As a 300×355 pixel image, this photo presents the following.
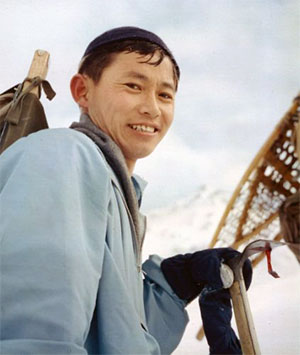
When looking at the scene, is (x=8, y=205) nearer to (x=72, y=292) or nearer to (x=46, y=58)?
(x=72, y=292)

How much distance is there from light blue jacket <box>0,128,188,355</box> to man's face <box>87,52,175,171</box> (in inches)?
4.9

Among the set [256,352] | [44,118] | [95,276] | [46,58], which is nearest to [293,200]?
[95,276]

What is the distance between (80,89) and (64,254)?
41cm

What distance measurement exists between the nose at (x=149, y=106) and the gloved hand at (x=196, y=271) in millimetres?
250

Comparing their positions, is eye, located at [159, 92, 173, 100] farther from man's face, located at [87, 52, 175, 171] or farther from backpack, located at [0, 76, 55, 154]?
backpack, located at [0, 76, 55, 154]

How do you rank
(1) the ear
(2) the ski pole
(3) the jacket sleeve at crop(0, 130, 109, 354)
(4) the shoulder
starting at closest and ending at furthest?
(3) the jacket sleeve at crop(0, 130, 109, 354) → (4) the shoulder → (2) the ski pole → (1) the ear

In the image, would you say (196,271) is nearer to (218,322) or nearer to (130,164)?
(218,322)

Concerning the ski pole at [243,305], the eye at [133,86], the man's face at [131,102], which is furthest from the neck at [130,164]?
the ski pole at [243,305]

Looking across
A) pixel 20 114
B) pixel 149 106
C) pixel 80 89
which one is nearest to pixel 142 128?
pixel 149 106

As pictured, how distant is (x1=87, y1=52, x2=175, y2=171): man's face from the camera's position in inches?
29.4

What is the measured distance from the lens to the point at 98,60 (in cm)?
Answer: 79

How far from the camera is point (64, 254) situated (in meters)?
0.49

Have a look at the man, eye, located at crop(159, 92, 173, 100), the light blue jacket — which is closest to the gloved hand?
the man

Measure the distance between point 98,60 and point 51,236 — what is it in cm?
40
